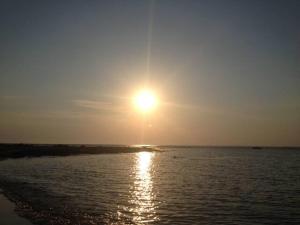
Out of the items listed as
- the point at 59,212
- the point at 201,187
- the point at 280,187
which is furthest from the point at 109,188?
the point at 280,187

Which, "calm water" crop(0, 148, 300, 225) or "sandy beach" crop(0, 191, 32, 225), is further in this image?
"calm water" crop(0, 148, 300, 225)

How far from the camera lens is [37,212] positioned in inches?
890

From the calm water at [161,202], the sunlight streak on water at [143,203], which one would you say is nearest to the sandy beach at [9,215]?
the calm water at [161,202]

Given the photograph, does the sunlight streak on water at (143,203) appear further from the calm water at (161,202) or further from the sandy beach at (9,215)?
the sandy beach at (9,215)

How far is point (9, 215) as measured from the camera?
68.7 feet

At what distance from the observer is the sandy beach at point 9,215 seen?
19.1 metres

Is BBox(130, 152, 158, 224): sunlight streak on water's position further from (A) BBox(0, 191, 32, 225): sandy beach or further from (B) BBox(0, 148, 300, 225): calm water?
(A) BBox(0, 191, 32, 225): sandy beach

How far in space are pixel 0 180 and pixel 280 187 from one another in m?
32.7

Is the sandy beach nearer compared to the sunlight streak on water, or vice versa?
the sandy beach

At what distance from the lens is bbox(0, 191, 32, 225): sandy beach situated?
62.5 feet

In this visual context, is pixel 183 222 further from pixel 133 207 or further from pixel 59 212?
pixel 59 212

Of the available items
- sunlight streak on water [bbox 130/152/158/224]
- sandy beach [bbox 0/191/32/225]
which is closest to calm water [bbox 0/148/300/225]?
sunlight streak on water [bbox 130/152/158/224]

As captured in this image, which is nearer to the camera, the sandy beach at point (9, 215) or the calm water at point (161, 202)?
the sandy beach at point (9, 215)

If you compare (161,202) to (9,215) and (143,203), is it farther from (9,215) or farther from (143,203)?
(9,215)
